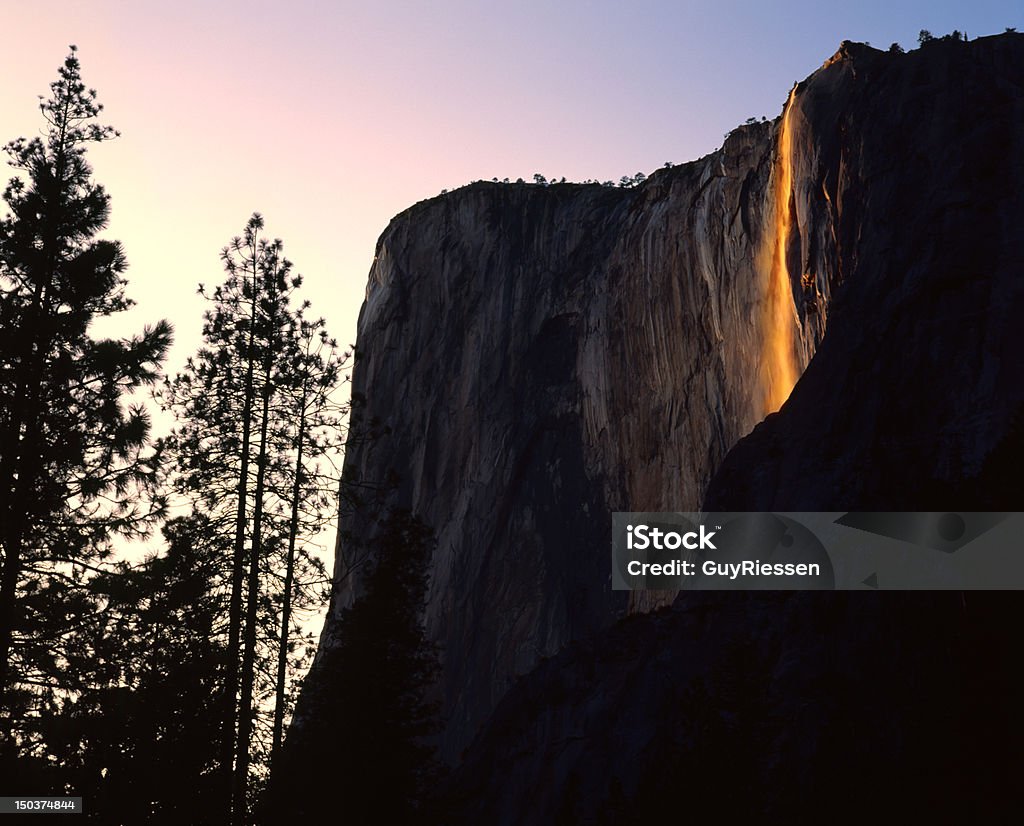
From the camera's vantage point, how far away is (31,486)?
14.2m

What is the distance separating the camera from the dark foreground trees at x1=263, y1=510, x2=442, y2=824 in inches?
743

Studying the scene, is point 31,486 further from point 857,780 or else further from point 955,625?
point 955,625

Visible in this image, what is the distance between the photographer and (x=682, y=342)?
41.0 metres

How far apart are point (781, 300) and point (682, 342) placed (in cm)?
953

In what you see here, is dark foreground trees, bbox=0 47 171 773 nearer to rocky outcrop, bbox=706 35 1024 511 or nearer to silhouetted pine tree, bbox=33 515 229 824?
silhouetted pine tree, bbox=33 515 229 824

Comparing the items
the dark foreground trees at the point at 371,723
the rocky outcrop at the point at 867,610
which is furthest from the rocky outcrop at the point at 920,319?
the dark foreground trees at the point at 371,723

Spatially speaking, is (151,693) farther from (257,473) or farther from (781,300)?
(781,300)

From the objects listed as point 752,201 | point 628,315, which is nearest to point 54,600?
point 752,201

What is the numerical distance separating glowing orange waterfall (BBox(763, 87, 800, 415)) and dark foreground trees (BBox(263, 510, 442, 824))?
13654 mm

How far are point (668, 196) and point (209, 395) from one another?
91.8 ft

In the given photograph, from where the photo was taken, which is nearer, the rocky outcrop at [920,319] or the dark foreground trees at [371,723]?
the dark foreground trees at [371,723]

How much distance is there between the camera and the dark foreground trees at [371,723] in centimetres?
1888

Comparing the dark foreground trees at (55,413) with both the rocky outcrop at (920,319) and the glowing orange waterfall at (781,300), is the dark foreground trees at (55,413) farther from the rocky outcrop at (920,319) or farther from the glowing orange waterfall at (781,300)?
the glowing orange waterfall at (781,300)

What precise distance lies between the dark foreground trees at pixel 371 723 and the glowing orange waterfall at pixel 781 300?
13.7 metres
